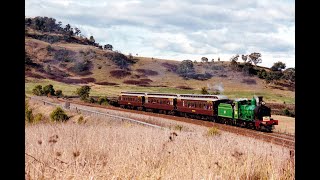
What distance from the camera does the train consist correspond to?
25938 millimetres

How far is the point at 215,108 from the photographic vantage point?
1167 inches

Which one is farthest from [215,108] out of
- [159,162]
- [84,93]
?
[84,93]

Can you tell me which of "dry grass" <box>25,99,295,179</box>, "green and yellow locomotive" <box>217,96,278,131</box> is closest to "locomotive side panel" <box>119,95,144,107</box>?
"green and yellow locomotive" <box>217,96,278,131</box>

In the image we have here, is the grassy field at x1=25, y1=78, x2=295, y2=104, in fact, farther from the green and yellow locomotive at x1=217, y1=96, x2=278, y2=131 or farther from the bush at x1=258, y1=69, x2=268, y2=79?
the green and yellow locomotive at x1=217, y1=96, x2=278, y2=131

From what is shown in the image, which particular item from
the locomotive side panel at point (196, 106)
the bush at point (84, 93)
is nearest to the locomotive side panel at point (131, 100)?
the locomotive side panel at point (196, 106)

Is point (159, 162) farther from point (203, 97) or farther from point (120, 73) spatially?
point (120, 73)

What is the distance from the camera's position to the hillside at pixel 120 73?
347 feet

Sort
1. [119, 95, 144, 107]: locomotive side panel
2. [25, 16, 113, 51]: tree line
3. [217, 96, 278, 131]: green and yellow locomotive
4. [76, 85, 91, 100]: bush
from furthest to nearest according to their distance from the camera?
[25, 16, 113, 51]: tree line, [76, 85, 91, 100]: bush, [119, 95, 144, 107]: locomotive side panel, [217, 96, 278, 131]: green and yellow locomotive

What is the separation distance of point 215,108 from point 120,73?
9828cm

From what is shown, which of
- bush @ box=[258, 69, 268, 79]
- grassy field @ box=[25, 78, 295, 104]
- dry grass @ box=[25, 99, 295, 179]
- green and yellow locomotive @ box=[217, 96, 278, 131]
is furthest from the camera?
bush @ box=[258, 69, 268, 79]

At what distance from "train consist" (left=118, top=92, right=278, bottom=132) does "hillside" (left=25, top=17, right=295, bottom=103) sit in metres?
58.6
